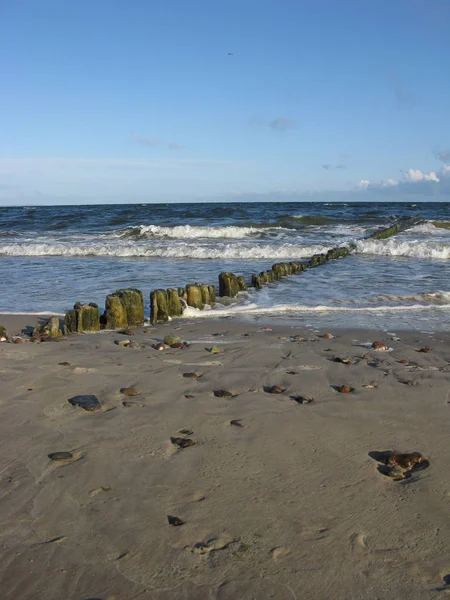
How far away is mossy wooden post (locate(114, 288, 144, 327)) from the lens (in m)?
6.77

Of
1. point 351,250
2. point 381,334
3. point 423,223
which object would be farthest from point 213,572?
point 423,223

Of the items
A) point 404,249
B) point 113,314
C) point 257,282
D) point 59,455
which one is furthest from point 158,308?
point 404,249

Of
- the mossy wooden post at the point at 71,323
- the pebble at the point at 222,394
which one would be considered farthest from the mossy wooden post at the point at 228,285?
the pebble at the point at 222,394

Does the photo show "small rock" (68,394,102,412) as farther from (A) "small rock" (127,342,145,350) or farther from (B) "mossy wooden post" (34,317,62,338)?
(B) "mossy wooden post" (34,317,62,338)

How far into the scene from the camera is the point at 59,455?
10.00ft

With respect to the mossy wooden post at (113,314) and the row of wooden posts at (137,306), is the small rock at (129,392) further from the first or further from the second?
the mossy wooden post at (113,314)

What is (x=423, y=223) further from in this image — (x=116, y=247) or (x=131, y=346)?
(x=131, y=346)

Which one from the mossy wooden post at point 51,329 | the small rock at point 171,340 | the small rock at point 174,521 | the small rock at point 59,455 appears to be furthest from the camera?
the mossy wooden post at point 51,329

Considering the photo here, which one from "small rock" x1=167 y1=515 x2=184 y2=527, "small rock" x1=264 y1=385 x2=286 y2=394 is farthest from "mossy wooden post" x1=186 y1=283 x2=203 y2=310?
"small rock" x1=167 y1=515 x2=184 y2=527

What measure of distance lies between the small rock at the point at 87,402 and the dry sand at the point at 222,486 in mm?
73

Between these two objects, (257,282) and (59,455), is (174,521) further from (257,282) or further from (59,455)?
(257,282)

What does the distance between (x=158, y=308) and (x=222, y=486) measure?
4533 mm

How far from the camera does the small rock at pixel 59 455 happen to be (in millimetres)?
3025

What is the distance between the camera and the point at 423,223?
2791cm
